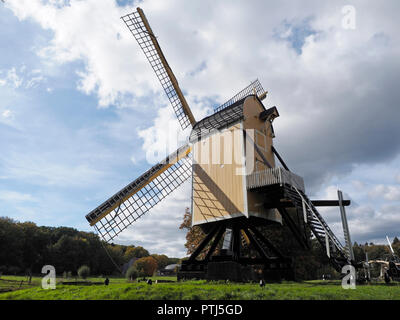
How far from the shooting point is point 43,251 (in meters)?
52.8

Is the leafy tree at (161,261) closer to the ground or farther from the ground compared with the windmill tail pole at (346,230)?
closer to the ground

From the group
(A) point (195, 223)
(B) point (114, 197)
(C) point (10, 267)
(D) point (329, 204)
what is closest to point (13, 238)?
(C) point (10, 267)

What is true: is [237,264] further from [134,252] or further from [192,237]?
[134,252]

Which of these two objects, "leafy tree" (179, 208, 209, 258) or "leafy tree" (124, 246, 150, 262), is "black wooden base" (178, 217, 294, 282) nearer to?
"leafy tree" (179, 208, 209, 258)

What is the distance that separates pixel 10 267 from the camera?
1859 inches

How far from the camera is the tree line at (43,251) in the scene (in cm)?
4701

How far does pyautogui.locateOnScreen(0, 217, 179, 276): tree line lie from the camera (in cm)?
4701

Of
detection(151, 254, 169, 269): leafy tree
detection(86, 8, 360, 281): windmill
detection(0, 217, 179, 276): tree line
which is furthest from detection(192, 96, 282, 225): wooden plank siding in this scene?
detection(151, 254, 169, 269): leafy tree

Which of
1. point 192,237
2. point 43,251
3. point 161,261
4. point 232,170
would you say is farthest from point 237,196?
point 161,261

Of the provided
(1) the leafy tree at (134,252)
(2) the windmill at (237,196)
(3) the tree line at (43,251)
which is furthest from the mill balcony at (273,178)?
(1) the leafy tree at (134,252)

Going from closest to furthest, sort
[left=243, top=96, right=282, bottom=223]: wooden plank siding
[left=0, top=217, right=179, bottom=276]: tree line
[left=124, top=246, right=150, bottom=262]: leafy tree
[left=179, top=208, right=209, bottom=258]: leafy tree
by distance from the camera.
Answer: [left=243, top=96, right=282, bottom=223]: wooden plank siding → [left=179, top=208, right=209, bottom=258]: leafy tree → [left=0, top=217, right=179, bottom=276]: tree line → [left=124, top=246, right=150, bottom=262]: leafy tree

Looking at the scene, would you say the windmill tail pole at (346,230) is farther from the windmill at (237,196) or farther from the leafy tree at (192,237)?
the leafy tree at (192,237)
